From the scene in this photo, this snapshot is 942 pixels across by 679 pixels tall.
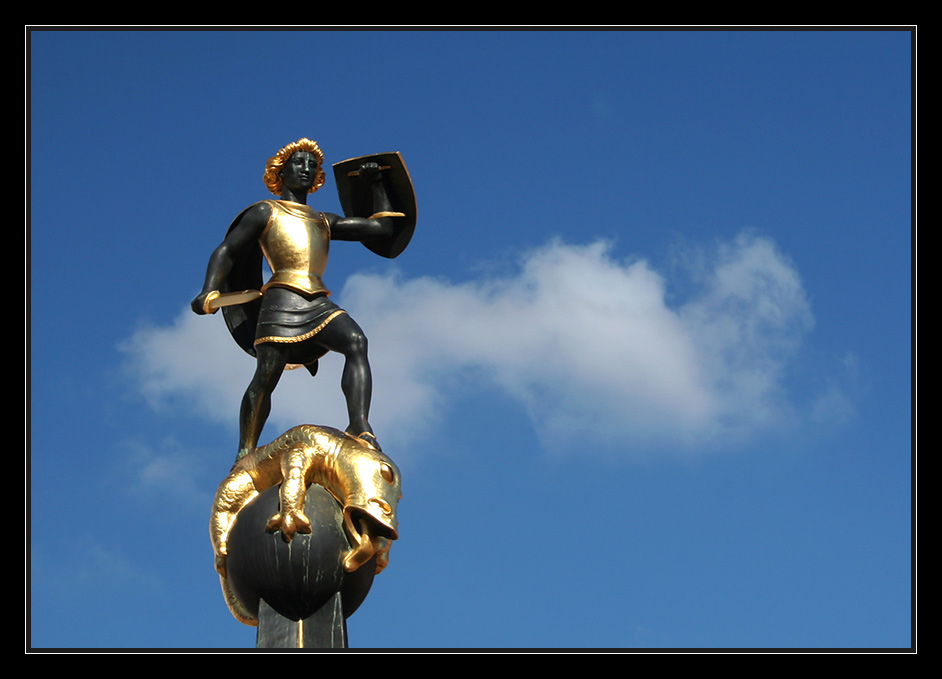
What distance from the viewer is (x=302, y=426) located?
45.5 feet

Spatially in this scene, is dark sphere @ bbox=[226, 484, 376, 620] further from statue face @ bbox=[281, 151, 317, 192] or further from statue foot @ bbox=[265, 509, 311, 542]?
statue face @ bbox=[281, 151, 317, 192]

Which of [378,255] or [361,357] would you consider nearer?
[361,357]

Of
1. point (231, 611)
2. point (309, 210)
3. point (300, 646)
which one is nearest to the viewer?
point (300, 646)

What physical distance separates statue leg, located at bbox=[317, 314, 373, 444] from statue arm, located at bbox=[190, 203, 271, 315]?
1.33m

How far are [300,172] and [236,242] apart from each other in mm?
1222

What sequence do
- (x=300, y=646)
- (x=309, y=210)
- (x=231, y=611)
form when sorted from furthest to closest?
(x=309, y=210) < (x=231, y=611) < (x=300, y=646)

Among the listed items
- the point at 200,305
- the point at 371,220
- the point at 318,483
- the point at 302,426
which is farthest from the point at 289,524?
the point at 371,220

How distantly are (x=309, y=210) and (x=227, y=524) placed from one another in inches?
150

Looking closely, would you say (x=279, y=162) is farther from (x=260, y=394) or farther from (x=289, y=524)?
(x=289, y=524)

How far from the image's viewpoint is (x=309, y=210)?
15320 mm

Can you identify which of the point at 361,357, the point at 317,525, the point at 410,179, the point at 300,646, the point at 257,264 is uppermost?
the point at 410,179

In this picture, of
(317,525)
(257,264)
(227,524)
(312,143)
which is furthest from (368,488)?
(312,143)

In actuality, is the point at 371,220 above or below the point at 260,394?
above

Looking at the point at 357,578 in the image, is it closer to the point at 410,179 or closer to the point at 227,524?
the point at 227,524
